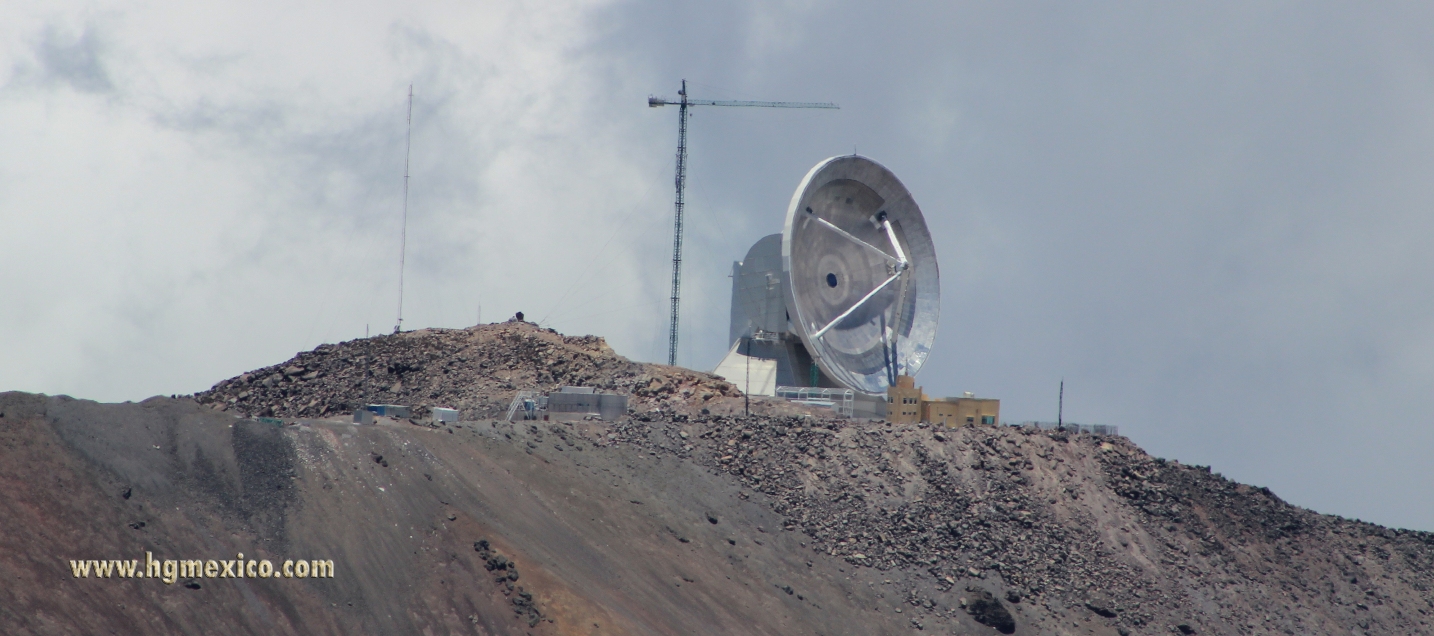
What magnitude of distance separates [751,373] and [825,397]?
14.1 feet

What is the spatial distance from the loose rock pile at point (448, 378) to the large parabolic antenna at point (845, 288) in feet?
17.0

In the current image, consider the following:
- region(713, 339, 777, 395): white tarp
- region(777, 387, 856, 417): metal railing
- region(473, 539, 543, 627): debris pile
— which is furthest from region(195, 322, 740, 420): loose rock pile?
region(473, 539, 543, 627): debris pile

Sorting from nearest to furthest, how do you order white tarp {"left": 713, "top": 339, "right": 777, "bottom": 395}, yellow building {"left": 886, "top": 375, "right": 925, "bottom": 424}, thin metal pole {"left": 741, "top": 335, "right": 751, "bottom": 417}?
thin metal pole {"left": 741, "top": 335, "right": 751, "bottom": 417}
yellow building {"left": 886, "top": 375, "right": 925, "bottom": 424}
white tarp {"left": 713, "top": 339, "right": 777, "bottom": 395}

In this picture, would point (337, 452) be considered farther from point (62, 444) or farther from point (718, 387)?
point (718, 387)

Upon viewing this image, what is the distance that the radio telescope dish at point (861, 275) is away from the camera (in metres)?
63.0

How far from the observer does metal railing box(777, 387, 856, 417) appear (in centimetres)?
6056

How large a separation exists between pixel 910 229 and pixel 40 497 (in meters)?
45.8

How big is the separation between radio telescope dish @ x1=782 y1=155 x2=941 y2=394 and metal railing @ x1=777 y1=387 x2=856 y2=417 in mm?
955

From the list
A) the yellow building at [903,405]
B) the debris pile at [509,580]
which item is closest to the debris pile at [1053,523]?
the yellow building at [903,405]

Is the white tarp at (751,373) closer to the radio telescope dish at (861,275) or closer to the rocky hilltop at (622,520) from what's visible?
the radio telescope dish at (861,275)

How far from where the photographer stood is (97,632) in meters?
29.8

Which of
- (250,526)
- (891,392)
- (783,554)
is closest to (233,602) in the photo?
(250,526)

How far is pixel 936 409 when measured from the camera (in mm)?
61156

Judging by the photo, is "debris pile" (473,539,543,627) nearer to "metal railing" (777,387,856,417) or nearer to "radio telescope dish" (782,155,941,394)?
"metal railing" (777,387,856,417)
